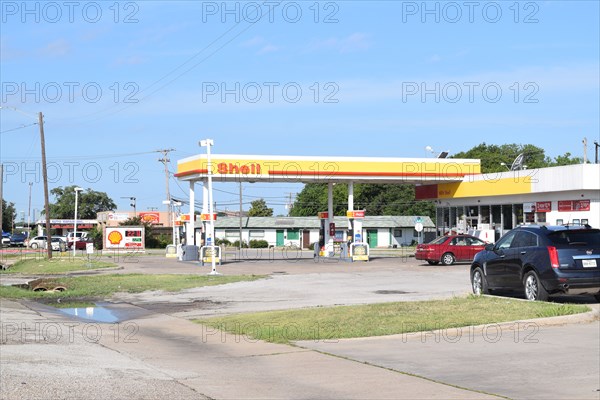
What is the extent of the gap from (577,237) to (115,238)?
60.0m

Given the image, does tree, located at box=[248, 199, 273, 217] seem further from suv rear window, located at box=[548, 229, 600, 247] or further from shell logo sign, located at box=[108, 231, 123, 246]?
suv rear window, located at box=[548, 229, 600, 247]

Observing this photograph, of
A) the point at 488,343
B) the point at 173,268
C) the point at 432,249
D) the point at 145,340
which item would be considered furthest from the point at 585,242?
the point at 173,268

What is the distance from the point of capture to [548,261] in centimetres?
1720

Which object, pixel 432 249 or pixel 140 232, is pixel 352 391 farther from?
pixel 140 232

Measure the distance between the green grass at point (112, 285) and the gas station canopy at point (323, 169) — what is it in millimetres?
14751

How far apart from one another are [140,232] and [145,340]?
60.6m

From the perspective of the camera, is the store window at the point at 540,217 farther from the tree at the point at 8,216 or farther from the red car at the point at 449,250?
the tree at the point at 8,216

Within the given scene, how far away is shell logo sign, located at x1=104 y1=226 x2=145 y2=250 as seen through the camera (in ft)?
240

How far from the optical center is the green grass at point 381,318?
1462cm

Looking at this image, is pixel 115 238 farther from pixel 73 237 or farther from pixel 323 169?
pixel 323 169

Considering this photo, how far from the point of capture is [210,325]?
17000 millimetres

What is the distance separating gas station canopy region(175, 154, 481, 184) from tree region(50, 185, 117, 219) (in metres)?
105

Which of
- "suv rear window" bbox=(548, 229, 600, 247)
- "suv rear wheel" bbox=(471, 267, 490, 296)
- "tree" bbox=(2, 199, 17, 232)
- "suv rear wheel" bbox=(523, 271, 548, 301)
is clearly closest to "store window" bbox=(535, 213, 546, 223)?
"suv rear wheel" bbox=(471, 267, 490, 296)

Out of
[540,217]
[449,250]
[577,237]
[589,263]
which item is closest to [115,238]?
[540,217]
